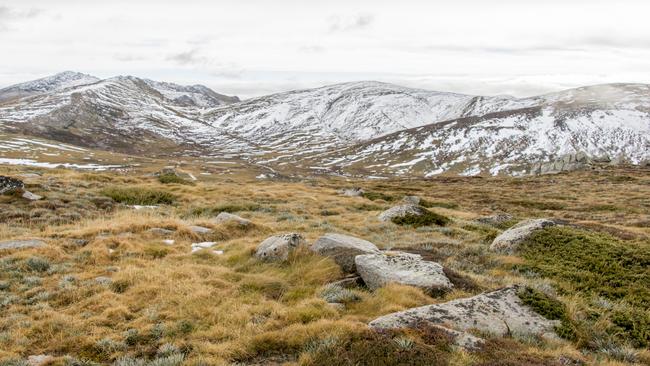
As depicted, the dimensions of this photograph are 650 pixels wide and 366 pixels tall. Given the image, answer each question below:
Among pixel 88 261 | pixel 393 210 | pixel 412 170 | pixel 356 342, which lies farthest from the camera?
pixel 412 170

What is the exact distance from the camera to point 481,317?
8719 mm

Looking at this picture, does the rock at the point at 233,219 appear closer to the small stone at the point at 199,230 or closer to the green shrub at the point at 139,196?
the small stone at the point at 199,230

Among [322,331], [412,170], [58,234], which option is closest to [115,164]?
[412,170]

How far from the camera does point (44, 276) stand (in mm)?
12023

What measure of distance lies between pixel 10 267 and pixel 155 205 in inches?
544

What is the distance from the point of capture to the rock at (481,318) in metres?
8.33

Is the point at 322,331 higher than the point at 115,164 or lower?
higher

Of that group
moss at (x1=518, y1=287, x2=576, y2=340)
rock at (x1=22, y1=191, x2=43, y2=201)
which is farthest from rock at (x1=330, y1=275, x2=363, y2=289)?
rock at (x1=22, y1=191, x2=43, y2=201)

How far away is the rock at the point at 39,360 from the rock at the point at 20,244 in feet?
24.0

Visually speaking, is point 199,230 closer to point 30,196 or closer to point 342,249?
point 342,249

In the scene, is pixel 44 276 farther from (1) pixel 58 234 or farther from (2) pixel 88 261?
(1) pixel 58 234

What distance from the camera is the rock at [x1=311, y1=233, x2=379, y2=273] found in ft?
40.7

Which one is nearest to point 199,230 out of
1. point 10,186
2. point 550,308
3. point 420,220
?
point 420,220

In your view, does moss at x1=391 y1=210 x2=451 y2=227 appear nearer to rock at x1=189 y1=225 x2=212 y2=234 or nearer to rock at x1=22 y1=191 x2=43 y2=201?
rock at x1=189 y1=225 x2=212 y2=234
